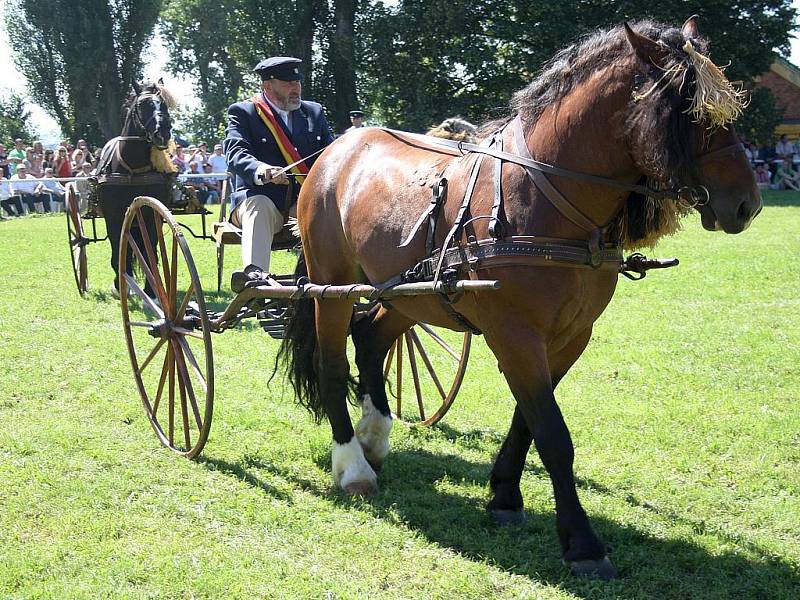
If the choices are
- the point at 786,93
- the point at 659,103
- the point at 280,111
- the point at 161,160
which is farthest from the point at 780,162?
the point at 659,103

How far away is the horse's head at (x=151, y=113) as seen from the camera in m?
9.76

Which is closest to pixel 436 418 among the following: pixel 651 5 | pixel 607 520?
pixel 607 520

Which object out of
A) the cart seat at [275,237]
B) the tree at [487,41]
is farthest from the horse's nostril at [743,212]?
the tree at [487,41]

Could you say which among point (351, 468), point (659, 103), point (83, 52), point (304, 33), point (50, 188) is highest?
point (83, 52)

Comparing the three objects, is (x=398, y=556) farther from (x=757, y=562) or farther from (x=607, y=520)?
(x=757, y=562)

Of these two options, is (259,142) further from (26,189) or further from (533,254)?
(26,189)

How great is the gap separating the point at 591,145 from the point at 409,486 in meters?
2.31

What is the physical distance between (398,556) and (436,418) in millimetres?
1972

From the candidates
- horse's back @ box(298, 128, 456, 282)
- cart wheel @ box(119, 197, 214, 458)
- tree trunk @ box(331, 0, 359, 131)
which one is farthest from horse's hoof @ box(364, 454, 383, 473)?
tree trunk @ box(331, 0, 359, 131)

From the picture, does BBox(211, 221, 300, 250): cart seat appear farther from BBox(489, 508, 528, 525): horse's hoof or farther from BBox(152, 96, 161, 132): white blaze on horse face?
BBox(152, 96, 161, 132): white blaze on horse face

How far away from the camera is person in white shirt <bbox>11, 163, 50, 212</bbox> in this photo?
925 inches

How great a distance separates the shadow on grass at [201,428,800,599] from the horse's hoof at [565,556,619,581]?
4 centimetres

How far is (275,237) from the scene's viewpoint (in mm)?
6168

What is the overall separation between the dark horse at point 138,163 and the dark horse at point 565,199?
18.5 ft
